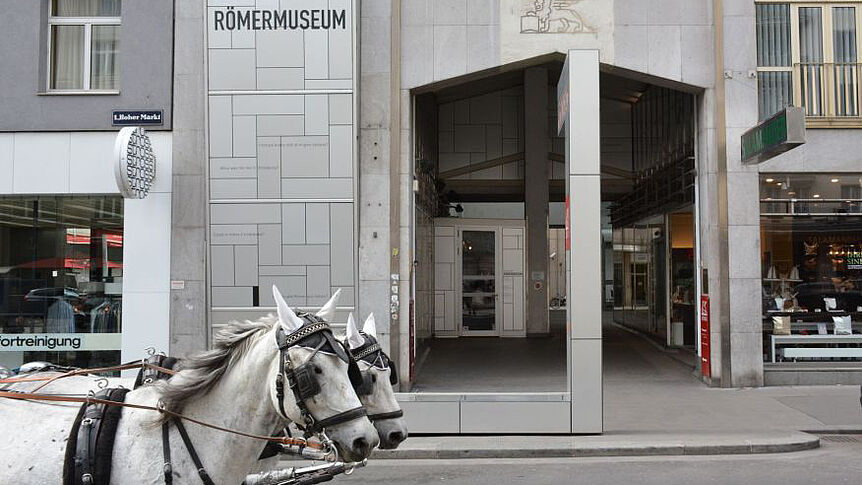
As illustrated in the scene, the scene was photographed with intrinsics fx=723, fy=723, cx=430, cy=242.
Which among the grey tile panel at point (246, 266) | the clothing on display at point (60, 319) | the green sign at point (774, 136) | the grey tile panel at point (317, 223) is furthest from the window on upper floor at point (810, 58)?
the clothing on display at point (60, 319)

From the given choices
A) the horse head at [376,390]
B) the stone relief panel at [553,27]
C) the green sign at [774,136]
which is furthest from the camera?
the stone relief panel at [553,27]

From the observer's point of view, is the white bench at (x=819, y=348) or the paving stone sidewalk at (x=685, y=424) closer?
the paving stone sidewalk at (x=685, y=424)

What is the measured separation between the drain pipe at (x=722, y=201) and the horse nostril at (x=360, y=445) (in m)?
10.8

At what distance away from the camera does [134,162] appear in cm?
1138

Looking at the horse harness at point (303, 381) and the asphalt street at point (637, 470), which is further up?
the horse harness at point (303, 381)

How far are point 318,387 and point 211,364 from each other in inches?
25.7

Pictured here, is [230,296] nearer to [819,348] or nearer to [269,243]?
[269,243]

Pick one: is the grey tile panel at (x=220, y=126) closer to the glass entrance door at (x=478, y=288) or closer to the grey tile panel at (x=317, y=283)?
the grey tile panel at (x=317, y=283)

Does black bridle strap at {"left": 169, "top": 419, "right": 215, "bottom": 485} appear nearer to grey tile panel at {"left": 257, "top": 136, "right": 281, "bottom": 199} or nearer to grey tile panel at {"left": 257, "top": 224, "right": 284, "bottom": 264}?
grey tile panel at {"left": 257, "top": 224, "right": 284, "bottom": 264}

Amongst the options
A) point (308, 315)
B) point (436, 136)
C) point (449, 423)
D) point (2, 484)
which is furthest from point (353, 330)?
point (436, 136)

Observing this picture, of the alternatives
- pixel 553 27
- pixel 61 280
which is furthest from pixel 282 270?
pixel 553 27

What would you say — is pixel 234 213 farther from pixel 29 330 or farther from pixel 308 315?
pixel 308 315

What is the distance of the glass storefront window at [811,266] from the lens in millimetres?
Result: 12938

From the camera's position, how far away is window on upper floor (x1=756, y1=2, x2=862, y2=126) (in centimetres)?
1292
